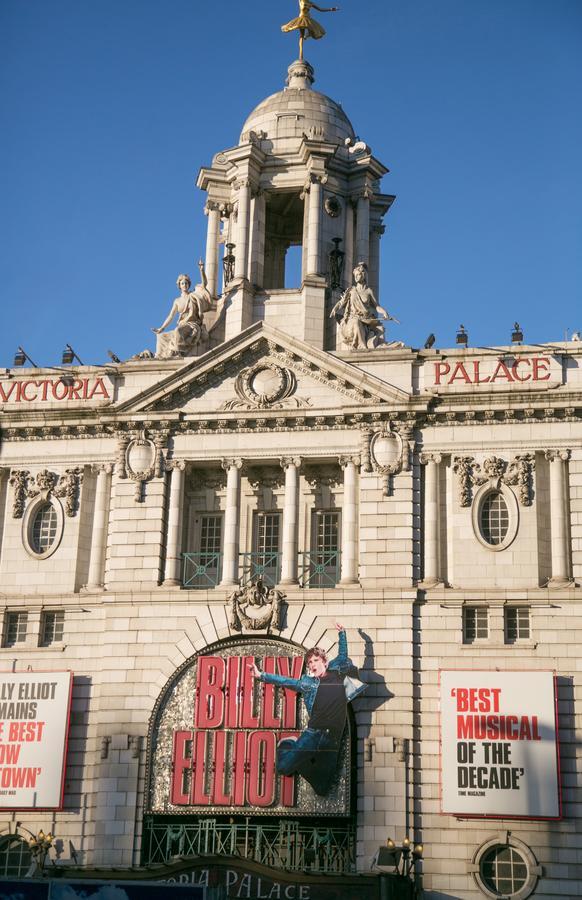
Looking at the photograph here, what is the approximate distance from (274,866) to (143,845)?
5280 mm

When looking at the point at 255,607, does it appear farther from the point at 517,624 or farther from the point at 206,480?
the point at 517,624

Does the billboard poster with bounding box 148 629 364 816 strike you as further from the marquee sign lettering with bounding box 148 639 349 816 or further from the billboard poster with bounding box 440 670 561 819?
the billboard poster with bounding box 440 670 561 819

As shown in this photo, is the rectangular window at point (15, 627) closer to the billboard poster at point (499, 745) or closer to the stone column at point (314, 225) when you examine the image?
the billboard poster at point (499, 745)

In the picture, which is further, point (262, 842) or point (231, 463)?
point (231, 463)

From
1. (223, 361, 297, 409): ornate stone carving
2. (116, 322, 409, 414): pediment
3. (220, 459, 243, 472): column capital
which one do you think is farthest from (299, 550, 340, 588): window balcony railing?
(223, 361, 297, 409): ornate stone carving

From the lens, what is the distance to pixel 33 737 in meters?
51.6

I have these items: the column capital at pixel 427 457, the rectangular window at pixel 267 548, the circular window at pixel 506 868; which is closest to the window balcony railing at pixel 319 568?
the rectangular window at pixel 267 548

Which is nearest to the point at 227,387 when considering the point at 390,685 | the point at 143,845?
the point at 390,685

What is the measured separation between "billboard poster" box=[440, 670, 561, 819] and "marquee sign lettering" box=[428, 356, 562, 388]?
11.1m

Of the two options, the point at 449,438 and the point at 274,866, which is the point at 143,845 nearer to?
the point at 274,866

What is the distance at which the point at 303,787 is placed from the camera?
160 ft

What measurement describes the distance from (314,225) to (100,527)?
622 inches

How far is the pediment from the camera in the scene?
53.8 meters

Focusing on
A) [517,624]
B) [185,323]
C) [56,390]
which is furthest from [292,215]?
[517,624]
